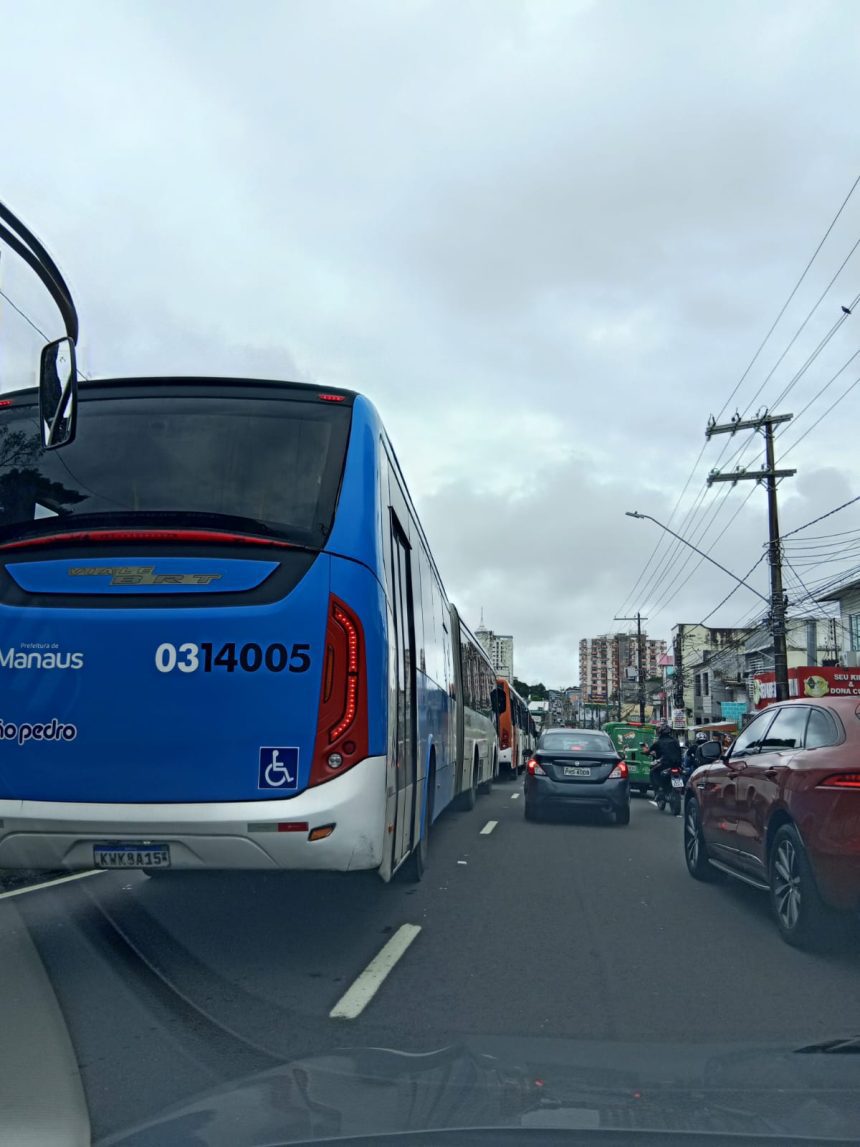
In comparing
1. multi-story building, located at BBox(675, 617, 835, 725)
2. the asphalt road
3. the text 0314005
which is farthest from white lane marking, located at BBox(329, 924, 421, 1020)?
multi-story building, located at BBox(675, 617, 835, 725)

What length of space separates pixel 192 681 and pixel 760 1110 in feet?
11.5

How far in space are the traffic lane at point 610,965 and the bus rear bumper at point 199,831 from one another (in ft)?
3.12

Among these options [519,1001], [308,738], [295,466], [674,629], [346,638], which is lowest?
[519,1001]

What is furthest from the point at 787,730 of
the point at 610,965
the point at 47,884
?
the point at 47,884

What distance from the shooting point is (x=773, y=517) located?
95.7ft

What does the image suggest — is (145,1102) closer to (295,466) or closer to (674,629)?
(295,466)

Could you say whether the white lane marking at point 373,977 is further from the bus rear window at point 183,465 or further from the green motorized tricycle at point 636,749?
the green motorized tricycle at point 636,749

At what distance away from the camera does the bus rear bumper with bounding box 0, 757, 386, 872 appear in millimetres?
5559

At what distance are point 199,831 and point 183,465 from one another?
2166 millimetres

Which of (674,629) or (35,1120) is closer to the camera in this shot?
(35,1120)

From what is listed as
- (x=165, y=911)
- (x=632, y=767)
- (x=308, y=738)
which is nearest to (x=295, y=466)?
(x=308, y=738)

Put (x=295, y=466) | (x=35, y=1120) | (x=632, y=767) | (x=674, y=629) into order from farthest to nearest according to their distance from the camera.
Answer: (x=674, y=629), (x=632, y=767), (x=295, y=466), (x=35, y=1120)

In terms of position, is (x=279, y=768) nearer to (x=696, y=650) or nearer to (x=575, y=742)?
(x=575, y=742)

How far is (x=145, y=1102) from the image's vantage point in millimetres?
4102
